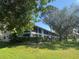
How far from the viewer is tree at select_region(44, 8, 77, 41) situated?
61375 mm

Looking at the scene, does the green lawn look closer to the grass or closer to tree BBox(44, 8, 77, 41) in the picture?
the grass

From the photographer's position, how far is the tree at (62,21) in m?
61.4

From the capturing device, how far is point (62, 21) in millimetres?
62062

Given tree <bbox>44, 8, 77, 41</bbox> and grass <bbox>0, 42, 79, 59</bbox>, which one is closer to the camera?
grass <bbox>0, 42, 79, 59</bbox>

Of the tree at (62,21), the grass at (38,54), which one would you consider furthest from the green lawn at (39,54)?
the tree at (62,21)

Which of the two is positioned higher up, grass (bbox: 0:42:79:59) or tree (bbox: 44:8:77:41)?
tree (bbox: 44:8:77:41)

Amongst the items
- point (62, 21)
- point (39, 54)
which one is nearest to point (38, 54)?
point (39, 54)

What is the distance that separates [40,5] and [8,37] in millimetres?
37599

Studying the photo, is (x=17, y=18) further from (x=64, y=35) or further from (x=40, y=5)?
(x=64, y=35)

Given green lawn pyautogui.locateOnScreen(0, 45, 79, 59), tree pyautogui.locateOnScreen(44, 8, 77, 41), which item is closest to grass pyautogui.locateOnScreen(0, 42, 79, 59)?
green lawn pyautogui.locateOnScreen(0, 45, 79, 59)

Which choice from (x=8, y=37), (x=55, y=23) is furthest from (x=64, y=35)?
(x=8, y=37)

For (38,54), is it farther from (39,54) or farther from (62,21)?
(62,21)

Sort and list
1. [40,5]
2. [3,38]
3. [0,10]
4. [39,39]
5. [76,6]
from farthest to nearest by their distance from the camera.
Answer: [3,38]
[76,6]
[39,39]
[40,5]
[0,10]

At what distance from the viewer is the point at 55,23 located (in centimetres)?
6391
